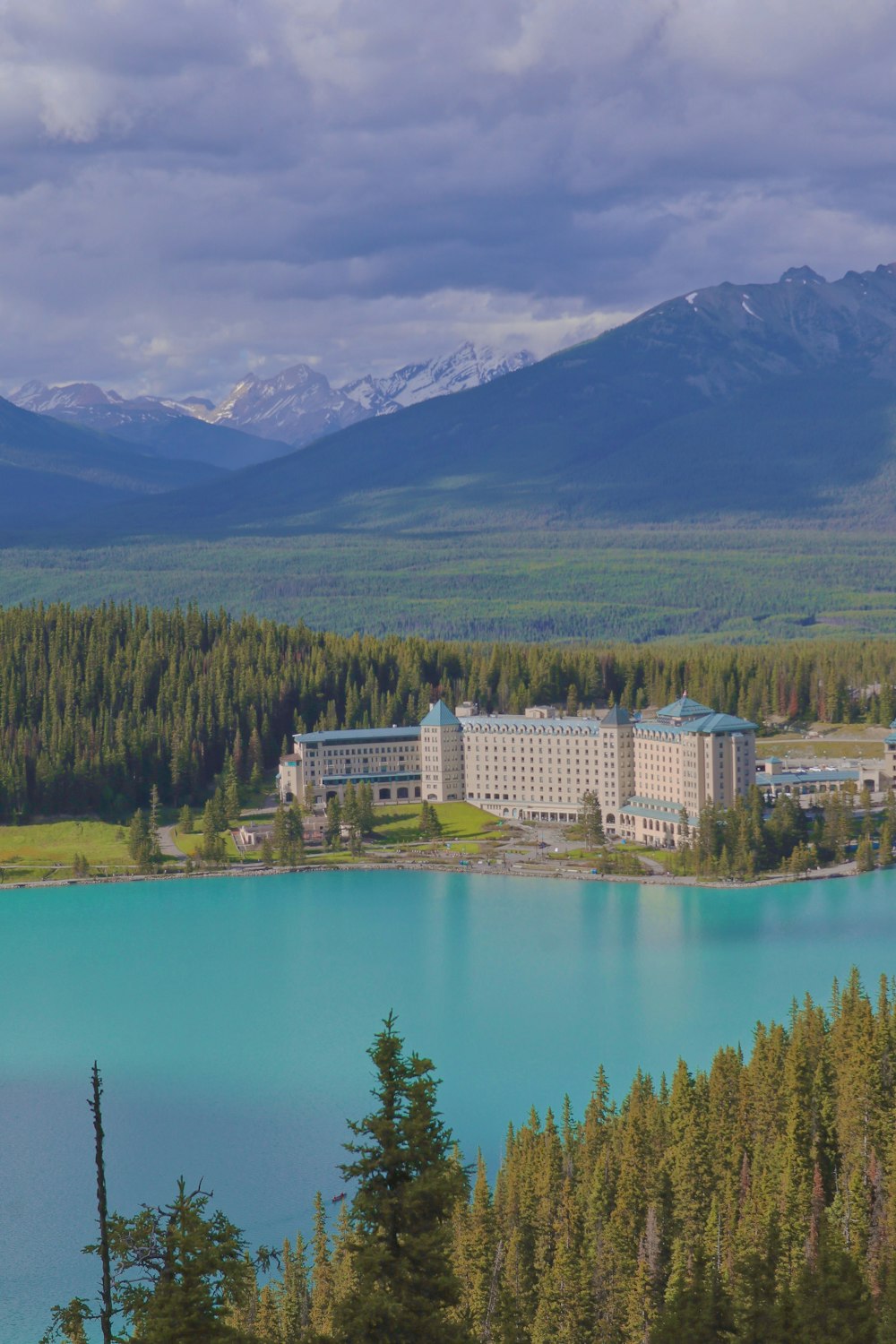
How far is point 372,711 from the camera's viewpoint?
85375mm

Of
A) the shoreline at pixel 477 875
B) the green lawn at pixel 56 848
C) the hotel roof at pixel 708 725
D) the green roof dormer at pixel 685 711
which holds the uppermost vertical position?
the green roof dormer at pixel 685 711

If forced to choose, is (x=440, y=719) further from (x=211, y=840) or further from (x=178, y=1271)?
(x=178, y=1271)

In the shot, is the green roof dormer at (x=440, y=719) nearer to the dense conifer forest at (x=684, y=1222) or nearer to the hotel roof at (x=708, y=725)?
the hotel roof at (x=708, y=725)

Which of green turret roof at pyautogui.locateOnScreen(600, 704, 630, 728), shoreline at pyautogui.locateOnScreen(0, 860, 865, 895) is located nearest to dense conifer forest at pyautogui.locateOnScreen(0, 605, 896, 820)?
shoreline at pyautogui.locateOnScreen(0, 860, 865, 895)

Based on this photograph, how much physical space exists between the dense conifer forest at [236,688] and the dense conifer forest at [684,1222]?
4477cm

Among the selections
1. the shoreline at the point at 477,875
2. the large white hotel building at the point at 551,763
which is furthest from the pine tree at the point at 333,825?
the large white hotel building at the point at 551,763

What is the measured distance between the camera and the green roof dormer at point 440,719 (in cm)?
7662

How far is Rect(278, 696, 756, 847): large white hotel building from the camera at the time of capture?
222ft

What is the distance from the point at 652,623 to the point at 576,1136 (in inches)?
4893

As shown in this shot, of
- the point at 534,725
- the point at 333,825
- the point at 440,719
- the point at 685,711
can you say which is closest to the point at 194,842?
the point at 333,825

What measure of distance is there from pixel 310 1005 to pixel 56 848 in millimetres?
25803

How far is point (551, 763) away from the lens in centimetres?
7425

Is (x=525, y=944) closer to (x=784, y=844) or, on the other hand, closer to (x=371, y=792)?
(x=784, y=844)

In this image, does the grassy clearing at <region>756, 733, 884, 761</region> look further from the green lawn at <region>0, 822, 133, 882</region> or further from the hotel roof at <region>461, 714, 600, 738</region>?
the green lawn at <region>0, 822, 133, 882</region>
